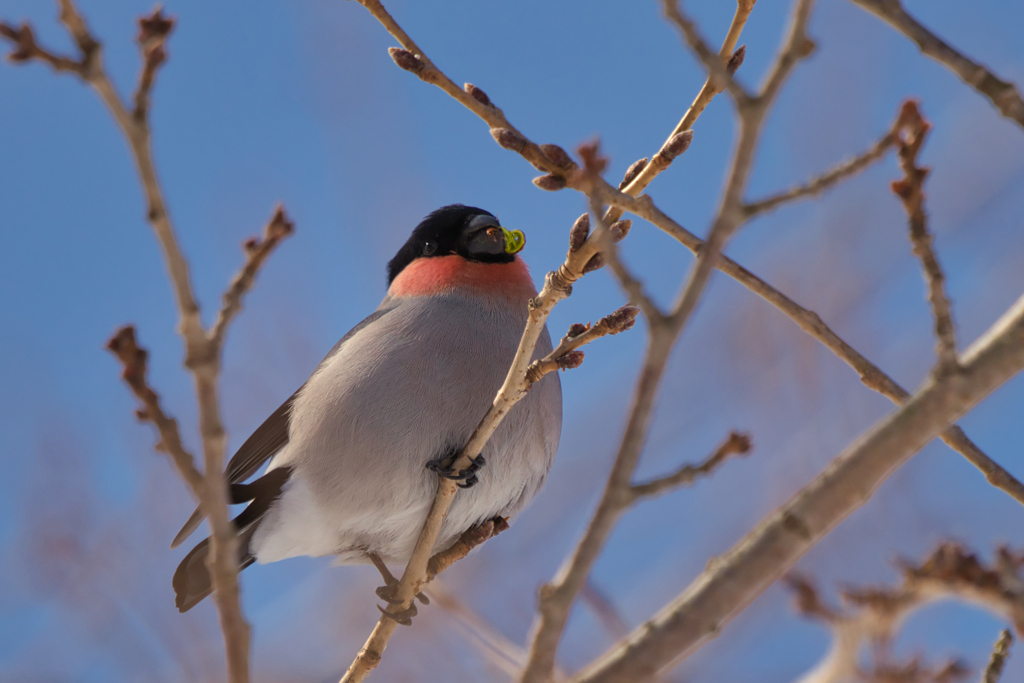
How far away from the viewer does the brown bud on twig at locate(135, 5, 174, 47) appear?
5.49 feet

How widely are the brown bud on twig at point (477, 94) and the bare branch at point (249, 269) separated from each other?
0.83 meters

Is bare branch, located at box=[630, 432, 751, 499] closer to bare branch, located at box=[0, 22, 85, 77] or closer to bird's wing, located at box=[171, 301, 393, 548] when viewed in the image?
bare branch, located at box=[0, 22, 85, 77]

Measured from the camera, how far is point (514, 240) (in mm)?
4152

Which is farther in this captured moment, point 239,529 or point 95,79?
point 239,529

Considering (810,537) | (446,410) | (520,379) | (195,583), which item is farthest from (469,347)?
(810,537)

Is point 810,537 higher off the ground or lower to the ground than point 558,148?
lower

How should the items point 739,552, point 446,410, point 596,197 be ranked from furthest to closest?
point 446,410 → point 596,197 → point 739,552

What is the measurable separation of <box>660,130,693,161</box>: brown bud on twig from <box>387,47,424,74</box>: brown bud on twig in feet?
2.34

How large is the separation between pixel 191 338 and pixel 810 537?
1144 mm

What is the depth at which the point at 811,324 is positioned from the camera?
2514mm

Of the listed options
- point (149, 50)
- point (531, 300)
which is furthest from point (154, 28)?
point (531, 300)

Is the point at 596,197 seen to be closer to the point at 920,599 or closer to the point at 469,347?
the point at 920,599

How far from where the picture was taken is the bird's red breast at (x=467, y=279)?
4.21m

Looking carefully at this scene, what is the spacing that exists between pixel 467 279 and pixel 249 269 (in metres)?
2.52
